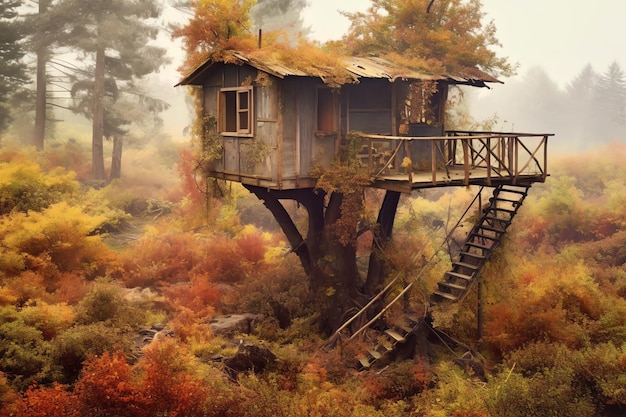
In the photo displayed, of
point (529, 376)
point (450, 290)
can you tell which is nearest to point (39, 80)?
point (450, 290)

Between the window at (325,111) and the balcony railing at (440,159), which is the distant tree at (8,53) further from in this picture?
the balcony railing at (440,159)

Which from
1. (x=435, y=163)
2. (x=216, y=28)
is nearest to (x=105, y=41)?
(x=216, y=28)

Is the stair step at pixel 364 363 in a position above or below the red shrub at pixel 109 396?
below

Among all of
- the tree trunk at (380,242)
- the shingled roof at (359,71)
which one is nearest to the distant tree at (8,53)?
the shingled roof at (359,71)

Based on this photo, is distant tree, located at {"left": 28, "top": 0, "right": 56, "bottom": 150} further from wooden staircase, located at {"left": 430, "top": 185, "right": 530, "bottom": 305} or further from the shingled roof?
wooden staircase, located at {"left": 430, "top": 185, "right": 530, "bottom": 305}

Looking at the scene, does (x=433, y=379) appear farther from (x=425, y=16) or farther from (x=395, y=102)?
(x=425, y=16)

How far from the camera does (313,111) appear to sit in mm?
15461

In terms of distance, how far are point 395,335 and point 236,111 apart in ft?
25.2

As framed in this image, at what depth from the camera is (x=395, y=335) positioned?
15875mm

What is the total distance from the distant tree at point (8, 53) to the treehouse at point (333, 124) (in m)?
19.2

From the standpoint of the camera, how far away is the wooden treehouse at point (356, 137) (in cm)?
1484

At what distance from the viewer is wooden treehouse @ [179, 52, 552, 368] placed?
48.7ft

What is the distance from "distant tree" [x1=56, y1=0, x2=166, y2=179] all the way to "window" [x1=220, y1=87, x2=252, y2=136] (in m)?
20.2

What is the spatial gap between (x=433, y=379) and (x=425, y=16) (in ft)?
35.8
